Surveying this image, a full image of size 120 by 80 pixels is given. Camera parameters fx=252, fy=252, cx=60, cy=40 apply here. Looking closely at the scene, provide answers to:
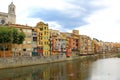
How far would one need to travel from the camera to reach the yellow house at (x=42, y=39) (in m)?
109

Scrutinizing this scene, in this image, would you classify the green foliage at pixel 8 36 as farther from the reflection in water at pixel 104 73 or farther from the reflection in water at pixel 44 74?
the reflection in water at pixel 104 73

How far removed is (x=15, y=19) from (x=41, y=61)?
180ft

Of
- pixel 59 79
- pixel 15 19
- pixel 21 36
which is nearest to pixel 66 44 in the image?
pixel 15 19

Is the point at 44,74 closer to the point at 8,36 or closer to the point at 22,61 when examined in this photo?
the point at 22,61

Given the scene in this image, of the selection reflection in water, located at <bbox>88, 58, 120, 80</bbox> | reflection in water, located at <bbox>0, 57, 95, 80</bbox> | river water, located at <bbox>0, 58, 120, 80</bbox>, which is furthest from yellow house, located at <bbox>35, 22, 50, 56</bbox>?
reflection in water, located at <bbox>0, 57, 95, 80</bbox>

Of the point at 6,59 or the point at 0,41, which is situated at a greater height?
the point at 0,41

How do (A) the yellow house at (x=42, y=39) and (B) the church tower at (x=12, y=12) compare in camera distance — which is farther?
(B) the church tower at (x=12, y=12)

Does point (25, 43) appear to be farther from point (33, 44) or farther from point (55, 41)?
point (55, 41)

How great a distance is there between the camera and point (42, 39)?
367 feet

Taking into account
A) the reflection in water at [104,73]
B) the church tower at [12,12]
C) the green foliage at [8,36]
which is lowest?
the reflection in water at [104,73]

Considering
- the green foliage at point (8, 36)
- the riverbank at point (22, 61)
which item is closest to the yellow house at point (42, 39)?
the riverbank at point (22, 61)

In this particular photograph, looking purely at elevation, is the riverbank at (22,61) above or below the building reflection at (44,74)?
above

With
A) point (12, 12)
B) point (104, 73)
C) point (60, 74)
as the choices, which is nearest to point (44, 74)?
point (60, 74)

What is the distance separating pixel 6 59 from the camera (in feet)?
231
